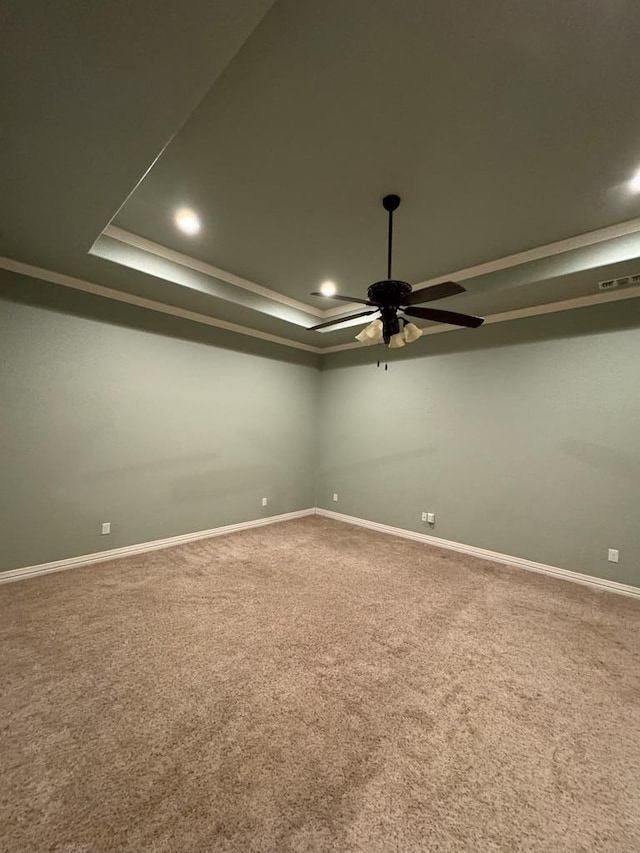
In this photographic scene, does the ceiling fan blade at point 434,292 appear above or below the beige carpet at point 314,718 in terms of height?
above

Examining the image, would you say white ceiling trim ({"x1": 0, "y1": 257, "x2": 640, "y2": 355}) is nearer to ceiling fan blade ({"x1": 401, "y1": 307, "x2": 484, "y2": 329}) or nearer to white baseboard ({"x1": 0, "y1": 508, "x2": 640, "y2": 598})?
ceiling fan blade ({"x1": 401, "y1": 307, "x2": 484, "y2": 329})

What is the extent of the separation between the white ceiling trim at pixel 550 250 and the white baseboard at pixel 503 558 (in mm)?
3017

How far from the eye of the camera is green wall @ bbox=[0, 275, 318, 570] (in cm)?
303

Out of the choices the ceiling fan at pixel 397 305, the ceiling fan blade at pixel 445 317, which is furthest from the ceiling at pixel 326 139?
the ceiling fan blade at pixel 445 317

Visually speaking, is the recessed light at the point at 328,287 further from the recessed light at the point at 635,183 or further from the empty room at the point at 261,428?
the recessed light at the point at 635,183

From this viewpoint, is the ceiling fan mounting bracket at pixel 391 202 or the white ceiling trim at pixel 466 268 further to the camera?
the white ceiling trim at pixel 466 268

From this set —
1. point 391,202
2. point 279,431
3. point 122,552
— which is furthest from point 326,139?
point 122,552

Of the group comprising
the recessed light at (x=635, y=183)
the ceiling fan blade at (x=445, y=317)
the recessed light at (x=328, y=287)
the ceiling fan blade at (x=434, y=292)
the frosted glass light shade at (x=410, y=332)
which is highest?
the recessed light at (x=328, y=287)

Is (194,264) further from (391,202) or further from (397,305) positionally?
(397,305)

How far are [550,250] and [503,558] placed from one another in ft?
10.3

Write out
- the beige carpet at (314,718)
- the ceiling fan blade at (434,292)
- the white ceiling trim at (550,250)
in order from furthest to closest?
the white ceiling trim at (550,250)
the ceiling fan blade at (434,292)
the beige carpet at (314,718)

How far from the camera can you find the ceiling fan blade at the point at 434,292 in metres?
1.96

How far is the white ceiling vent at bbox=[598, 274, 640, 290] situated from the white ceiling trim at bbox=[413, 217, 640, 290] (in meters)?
0.42

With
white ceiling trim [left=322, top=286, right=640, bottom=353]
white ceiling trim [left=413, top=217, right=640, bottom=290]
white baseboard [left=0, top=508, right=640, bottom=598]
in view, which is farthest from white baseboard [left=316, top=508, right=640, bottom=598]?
white ceiling trim [left=413, top=217, right=640, bottom=290]
